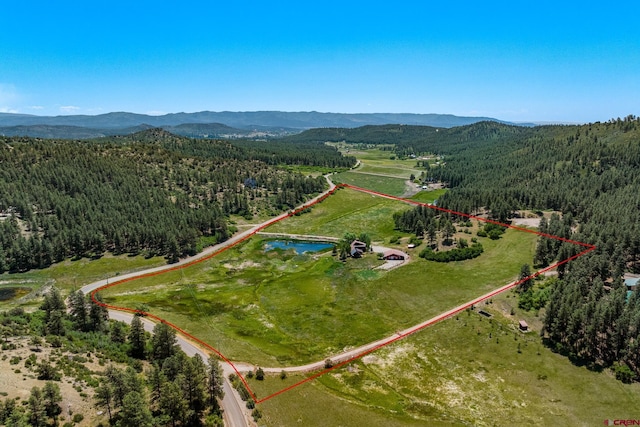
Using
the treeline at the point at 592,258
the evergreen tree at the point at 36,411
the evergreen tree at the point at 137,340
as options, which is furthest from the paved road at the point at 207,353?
the treeline at the point at 592,258

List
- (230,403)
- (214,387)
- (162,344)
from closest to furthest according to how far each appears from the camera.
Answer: (214,387)
(230,403)
(162,344)

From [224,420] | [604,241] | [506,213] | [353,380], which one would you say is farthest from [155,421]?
[506,213]

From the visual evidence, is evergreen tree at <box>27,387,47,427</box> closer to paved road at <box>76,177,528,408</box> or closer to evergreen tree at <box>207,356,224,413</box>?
evergreen tree at <box>207,356,224,413</box>

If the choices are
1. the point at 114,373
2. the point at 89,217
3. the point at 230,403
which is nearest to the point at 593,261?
the point at 230,403

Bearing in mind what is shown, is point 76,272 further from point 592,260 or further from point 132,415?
point 592,260

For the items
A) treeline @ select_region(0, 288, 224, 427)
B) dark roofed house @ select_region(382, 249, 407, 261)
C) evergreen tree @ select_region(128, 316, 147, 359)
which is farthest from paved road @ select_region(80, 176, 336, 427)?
dark roofed house @ select_region(382, 249, 407, 261)

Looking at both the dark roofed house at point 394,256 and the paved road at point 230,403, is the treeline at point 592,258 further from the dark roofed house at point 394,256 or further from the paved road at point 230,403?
the paved road at point 230,403

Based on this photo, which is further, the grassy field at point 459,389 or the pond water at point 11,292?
the pond water at point 11,292
